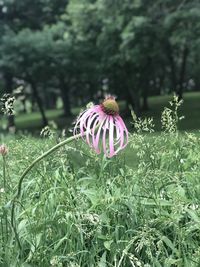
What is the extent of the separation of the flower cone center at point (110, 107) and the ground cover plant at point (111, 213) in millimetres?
462

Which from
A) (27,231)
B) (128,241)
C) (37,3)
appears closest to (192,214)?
(128,241)

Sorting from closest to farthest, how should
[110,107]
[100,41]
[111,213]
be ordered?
1. [110,107]
2. [111,213]
3. [100,41]

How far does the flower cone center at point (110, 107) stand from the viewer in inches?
98.9

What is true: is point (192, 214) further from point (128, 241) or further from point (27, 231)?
point (27, 231)

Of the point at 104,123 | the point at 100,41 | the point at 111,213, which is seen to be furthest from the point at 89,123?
the point at 100,41

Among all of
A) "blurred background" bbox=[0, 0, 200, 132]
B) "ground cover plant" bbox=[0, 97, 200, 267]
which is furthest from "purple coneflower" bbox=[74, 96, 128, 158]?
"blurred background" bbox=[0, 0, 200, 132]

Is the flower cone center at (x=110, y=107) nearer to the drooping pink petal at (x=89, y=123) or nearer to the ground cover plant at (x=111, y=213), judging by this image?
the drooping pink petal at (x=89, y=123)

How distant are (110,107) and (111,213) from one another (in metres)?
0.70

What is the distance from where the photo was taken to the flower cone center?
8.24 feet

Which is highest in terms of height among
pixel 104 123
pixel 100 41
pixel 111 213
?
pixel 104 123

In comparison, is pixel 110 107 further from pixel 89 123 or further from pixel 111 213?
pixel 111 213

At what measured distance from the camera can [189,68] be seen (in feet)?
142

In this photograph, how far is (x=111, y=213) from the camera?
300cm

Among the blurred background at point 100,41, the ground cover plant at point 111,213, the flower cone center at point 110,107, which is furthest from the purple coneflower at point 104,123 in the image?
the blurred background at point 100,41
